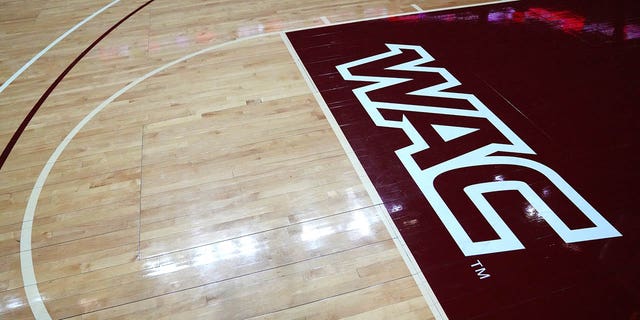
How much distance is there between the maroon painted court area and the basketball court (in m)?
0.02

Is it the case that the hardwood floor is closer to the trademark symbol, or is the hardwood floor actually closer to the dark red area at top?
the dark red area at top

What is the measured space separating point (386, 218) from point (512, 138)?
1365 millimetres

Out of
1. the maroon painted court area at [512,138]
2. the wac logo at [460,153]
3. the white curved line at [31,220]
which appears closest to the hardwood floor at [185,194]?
the white curved line at [31,220]

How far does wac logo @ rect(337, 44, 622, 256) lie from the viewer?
284 cm

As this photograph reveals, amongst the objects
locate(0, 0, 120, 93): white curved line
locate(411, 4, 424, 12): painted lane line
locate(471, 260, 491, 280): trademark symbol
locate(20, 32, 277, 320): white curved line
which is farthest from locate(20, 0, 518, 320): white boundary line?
locate(411, 4, 424, 12): painted lane line

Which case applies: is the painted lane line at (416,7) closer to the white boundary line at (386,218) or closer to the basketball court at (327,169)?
the basketball court at (327,169)

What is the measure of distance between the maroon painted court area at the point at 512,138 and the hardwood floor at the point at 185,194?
0.30 meters

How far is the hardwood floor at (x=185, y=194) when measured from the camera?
8.39ft

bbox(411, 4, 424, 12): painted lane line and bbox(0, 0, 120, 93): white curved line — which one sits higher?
bbox(411, 4, 424, 12): painted lane line

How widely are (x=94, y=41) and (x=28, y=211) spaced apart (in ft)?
9.37

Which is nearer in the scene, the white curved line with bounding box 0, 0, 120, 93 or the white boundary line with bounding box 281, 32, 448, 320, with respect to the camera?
the white boundary line with bounding box 281, 32, 448, 320

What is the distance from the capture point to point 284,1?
→ 20.2ft

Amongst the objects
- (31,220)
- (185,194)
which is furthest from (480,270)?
(31,220)

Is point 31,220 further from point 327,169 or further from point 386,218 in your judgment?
point 386,218
